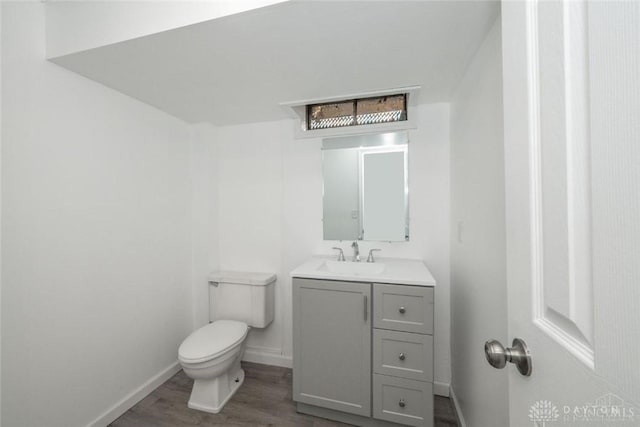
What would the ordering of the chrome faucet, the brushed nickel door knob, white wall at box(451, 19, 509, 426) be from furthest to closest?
the chrome faucet, white wall at box(451, 19, 509, 426), the brushed nickel door knob

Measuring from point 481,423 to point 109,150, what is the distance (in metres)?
2.61

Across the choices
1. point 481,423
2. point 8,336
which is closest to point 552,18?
point 481,423

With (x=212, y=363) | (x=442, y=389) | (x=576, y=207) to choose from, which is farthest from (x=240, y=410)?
(x=576, y=207)

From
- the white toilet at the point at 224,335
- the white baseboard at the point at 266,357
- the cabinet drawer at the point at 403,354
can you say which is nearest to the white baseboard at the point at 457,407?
the cabinet drawer at the point at 403,354

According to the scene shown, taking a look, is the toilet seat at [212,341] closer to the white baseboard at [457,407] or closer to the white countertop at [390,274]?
the white countertop at [390,274]

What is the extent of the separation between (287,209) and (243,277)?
698 mm

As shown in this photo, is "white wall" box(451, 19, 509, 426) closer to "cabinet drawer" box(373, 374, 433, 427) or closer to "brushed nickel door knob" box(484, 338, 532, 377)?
"cabinet drawer" box(373, 374, 433, 427)

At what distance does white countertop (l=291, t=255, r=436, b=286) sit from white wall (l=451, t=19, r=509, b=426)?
249mm

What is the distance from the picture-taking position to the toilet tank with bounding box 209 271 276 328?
6.64ft

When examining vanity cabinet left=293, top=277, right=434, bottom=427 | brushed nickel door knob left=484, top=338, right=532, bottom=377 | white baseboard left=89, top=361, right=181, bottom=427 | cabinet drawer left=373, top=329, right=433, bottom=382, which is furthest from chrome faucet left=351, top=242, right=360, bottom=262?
white baseboard left=89, top=361, right=181, bottom=427

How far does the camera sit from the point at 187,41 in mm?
1162

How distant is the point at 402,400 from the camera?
139 centimetres

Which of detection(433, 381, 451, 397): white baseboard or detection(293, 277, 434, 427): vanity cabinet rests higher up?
detection(293, 277, 434, 427): vanity cabinet

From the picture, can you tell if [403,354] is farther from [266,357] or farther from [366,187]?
[266,357]
